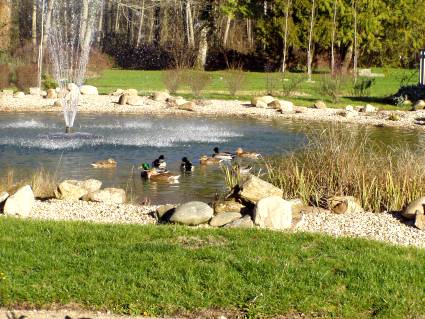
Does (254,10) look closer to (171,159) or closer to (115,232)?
(171,159)

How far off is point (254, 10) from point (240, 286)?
1716 inches

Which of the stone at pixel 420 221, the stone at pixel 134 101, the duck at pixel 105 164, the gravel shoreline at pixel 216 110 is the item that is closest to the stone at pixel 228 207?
the stone at pixel 420 221

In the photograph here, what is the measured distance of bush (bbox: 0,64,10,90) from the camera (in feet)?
106

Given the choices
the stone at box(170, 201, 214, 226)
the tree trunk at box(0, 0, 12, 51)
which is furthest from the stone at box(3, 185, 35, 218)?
the tree trunk at box(0, 0, 12, 51)

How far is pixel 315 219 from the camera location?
33.1ft

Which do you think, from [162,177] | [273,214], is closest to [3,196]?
[273,214]

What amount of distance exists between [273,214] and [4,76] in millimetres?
24854

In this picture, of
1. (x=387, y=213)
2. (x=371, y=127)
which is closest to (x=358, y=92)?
(x=371, y=127)

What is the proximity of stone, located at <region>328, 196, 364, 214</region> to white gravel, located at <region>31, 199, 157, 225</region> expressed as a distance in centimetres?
237

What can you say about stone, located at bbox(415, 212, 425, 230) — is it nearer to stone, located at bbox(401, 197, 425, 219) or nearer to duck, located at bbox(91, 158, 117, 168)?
stone, located at bbox(401, 197, 425, 219)

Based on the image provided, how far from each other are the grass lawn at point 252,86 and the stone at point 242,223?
2014 cm

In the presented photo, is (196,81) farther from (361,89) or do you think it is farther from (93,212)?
(93,212)

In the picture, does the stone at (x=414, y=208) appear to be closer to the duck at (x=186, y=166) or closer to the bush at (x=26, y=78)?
the duck at (x=186, y=166)

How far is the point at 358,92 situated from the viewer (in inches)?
1315
